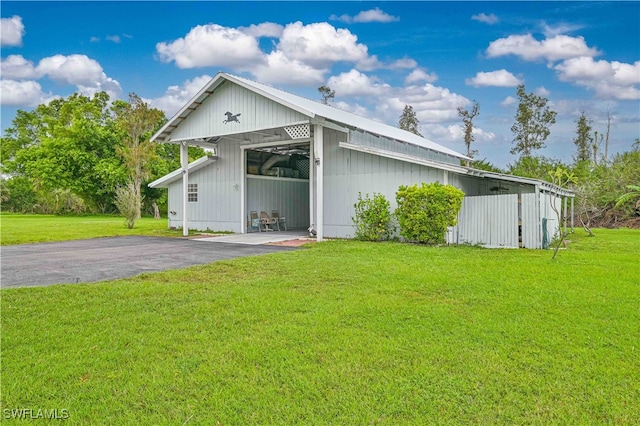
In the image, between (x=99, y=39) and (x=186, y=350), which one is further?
(x=99, y=39)

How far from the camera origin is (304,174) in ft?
64.0

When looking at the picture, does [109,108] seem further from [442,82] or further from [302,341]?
[302,341]

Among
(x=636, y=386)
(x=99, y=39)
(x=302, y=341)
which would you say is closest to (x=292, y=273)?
(x=302, y=341)

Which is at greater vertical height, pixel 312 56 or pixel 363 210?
pixel 312 56

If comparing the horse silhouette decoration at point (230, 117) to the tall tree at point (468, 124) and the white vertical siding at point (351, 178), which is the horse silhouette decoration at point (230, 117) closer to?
the white vertical siding at point (351, 178)

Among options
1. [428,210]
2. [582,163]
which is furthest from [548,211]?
[582,163]

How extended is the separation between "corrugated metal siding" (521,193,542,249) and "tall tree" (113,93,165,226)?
28.7 m

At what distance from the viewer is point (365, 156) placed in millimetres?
13055

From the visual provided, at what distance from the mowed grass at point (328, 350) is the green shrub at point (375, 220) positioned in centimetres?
567

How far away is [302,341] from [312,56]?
67.5ft

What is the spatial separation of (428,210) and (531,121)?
26900 mm

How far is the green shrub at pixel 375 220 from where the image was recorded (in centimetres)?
1227

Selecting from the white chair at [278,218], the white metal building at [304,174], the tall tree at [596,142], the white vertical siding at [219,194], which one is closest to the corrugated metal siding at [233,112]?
the white metal building at [304,174]

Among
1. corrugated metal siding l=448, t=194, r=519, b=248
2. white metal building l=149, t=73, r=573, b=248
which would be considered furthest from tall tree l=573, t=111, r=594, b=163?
corrugated metal siding l=448, t=194, r=519, b=248
